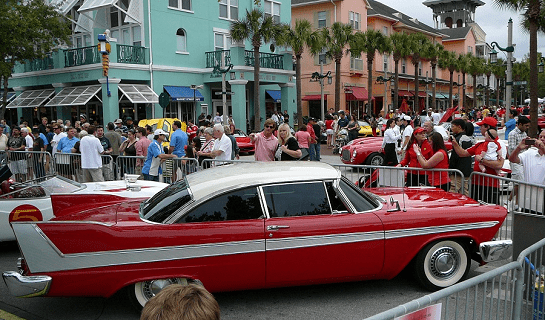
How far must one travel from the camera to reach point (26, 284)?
4.56 metres

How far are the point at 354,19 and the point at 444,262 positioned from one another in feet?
135

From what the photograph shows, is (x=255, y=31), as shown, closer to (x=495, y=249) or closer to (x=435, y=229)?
(x=435, y=229)

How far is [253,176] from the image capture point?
5254 millimetres

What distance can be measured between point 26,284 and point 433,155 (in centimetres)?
601

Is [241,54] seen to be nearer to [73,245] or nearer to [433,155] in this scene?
[433,155]

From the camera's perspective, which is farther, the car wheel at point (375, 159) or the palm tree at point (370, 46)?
the palm tree at point (370, 46)

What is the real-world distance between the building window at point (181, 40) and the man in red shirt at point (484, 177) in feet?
76.0

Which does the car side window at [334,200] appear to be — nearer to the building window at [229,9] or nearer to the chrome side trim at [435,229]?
the chrome side trim at [435,229]

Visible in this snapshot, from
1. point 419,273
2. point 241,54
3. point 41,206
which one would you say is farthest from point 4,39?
point 419,273

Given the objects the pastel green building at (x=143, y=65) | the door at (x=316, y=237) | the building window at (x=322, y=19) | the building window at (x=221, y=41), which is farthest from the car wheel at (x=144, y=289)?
the building window at (x=322, y=19)

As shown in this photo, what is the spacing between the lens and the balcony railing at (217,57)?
2969 centimetres

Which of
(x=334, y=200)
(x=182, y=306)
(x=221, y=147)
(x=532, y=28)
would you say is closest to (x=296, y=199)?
(x=334, y=200)

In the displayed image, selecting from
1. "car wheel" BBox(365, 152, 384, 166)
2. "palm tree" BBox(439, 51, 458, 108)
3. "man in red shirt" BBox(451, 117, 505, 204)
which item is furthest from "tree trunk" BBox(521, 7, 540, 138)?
"palm tree" BBox(439, 51, 458, 108)

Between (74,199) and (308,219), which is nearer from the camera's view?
(308,219)
